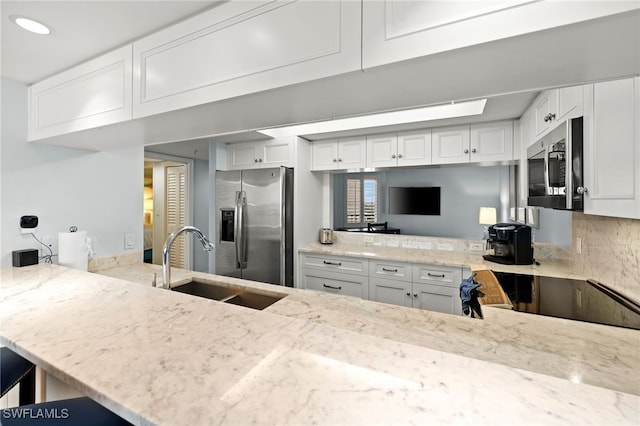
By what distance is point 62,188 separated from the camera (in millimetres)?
2020

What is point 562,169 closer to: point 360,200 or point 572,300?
point 572,300

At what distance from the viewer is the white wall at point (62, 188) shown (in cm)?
180

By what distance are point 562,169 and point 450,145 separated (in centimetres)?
138

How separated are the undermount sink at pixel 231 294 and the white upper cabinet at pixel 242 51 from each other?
1.01 metres

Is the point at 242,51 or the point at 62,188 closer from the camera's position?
the point at 242,51

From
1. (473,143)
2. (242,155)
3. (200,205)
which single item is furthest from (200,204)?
(473,143)

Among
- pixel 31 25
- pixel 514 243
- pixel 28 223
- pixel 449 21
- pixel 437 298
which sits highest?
pixel 31 25

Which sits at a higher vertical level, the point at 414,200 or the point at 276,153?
the point at 276,153

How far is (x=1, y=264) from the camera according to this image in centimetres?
176

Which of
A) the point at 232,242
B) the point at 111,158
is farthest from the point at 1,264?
the point at 232,242

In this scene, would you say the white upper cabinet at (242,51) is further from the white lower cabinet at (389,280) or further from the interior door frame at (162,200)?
the interior door frame at (162,200)

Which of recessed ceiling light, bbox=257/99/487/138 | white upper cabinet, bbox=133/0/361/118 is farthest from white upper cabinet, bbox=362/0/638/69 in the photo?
recessed ceiling light, bbox=257/99/487/138

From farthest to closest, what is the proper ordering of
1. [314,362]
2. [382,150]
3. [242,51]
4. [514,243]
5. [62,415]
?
[382,150] → [514,243] → [242,51] → [62,415] → [314,362]

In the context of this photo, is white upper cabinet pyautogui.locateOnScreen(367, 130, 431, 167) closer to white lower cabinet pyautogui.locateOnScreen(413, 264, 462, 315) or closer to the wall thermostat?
white lower cabinet pyautogui.locateOnScreen(413, 264, 462, 315)
